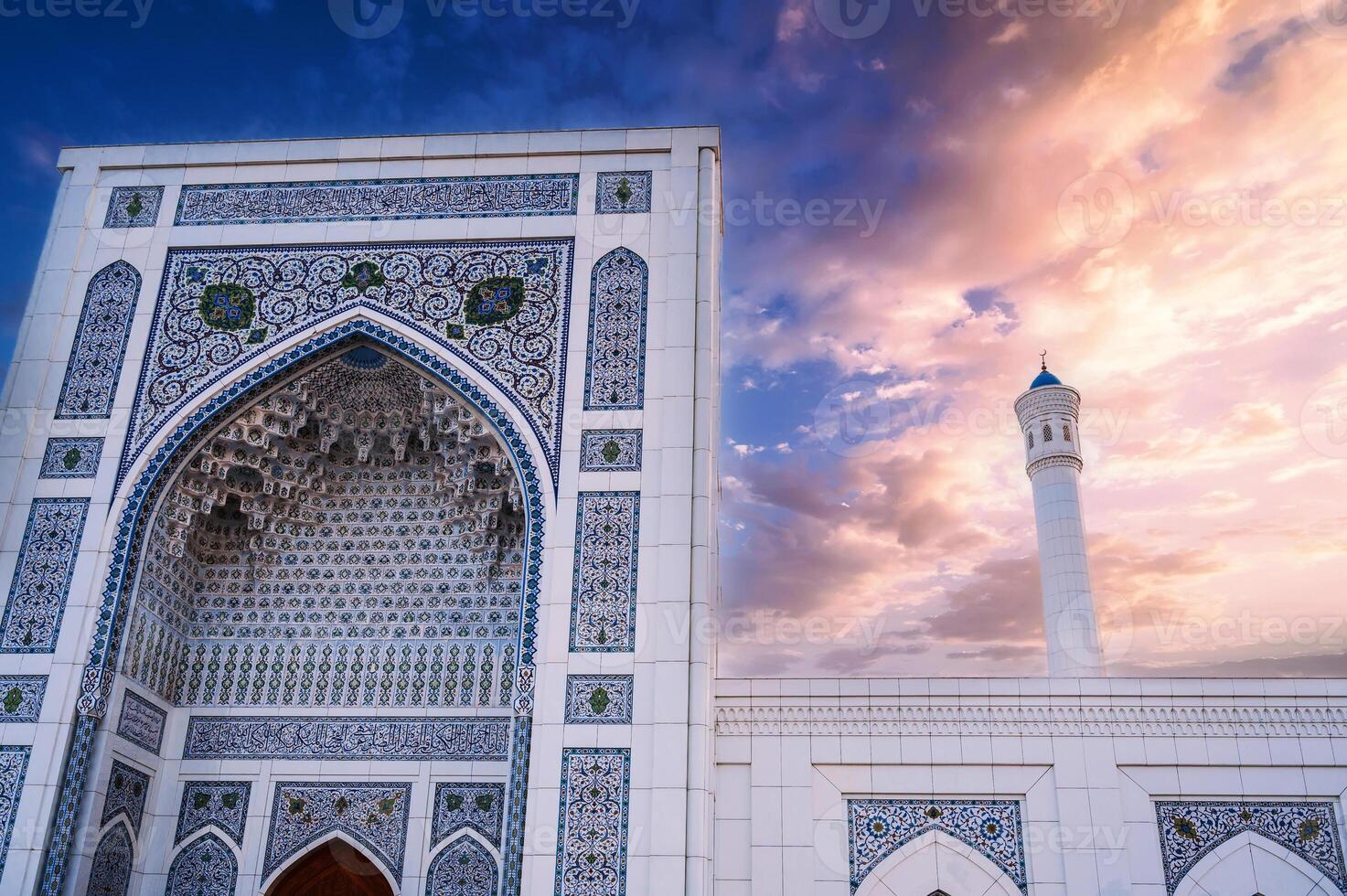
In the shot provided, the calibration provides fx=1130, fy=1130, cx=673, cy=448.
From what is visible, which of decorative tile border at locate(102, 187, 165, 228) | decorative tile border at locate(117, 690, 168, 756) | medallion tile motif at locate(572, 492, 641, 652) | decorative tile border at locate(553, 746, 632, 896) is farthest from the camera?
decorative tile border at locate(102, 187, 165, 228)

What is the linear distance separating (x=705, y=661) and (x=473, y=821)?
1.60m

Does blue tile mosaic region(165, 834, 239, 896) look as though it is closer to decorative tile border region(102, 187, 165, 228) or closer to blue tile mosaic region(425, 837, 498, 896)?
blue tile mosaic region(425, 837, 498, 896)

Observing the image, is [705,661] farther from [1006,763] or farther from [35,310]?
[35,310]

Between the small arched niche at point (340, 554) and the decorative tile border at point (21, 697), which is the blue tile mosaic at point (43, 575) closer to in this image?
the decorative tile border at point (21, 697)

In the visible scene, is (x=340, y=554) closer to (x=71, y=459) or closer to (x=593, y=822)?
(x=71, y=459)

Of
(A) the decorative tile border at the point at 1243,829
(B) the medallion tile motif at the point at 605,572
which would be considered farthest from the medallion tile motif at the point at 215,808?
(A) the decorative tile border at the point at 1243,829

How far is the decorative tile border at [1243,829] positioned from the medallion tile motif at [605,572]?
261 centimetres

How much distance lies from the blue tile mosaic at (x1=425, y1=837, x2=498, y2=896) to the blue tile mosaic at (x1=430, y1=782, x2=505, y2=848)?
67 mm

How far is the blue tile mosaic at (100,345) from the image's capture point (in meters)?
5.73

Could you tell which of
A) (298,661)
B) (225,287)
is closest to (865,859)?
(298,661)

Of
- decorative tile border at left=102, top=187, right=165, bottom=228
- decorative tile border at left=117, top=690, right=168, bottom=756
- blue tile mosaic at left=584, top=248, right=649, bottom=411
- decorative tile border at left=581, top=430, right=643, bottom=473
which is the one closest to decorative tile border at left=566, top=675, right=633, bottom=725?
decorative tile border at left=581, top=430, right=643, bottom=473

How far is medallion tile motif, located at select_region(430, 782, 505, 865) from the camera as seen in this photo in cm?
559

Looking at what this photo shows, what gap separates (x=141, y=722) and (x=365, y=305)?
2.35 m

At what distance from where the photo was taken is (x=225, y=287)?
19.5ft
